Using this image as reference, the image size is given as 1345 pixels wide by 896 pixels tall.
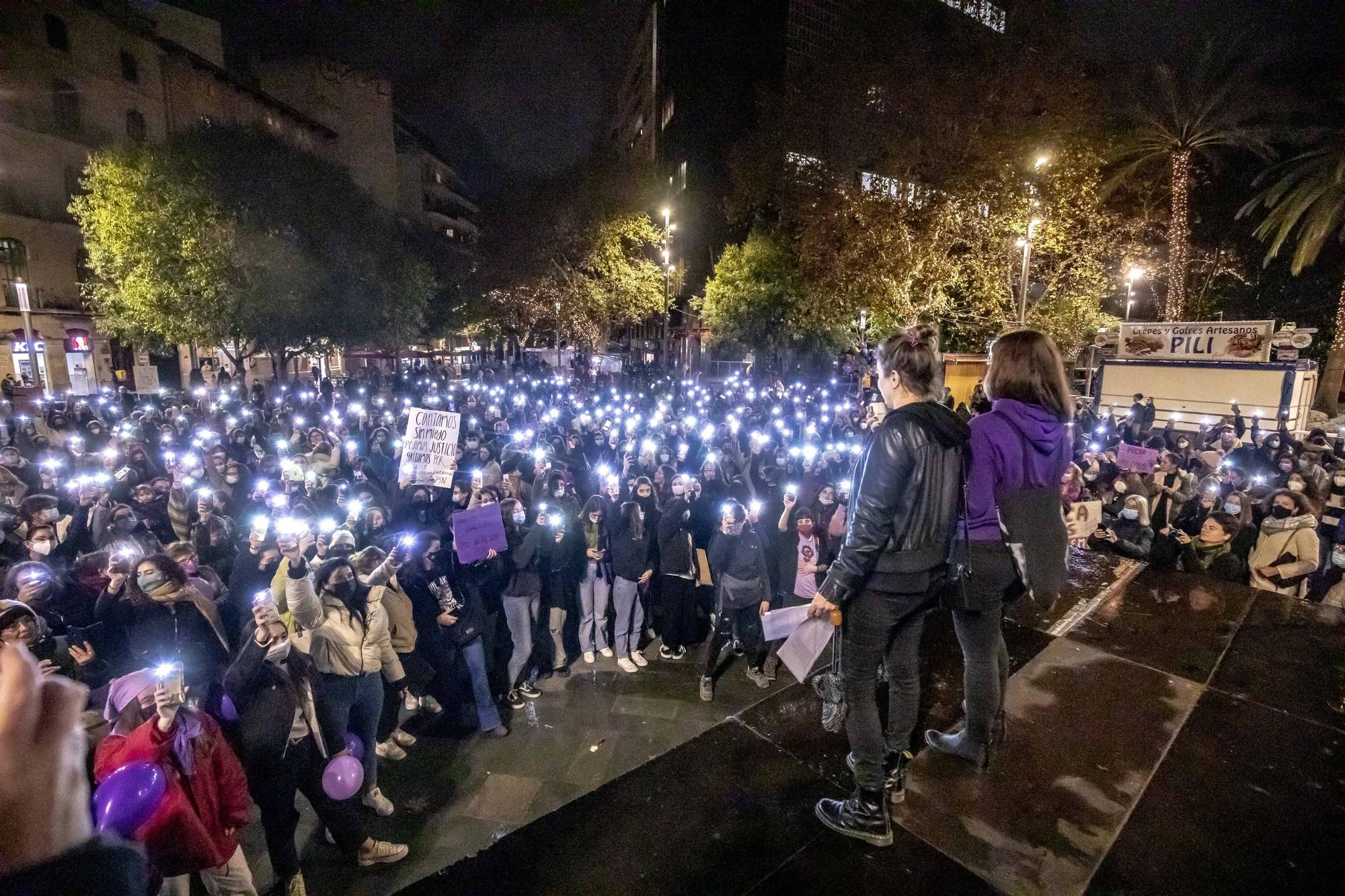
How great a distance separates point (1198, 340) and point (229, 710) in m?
23.6

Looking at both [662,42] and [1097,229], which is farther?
[662,42]

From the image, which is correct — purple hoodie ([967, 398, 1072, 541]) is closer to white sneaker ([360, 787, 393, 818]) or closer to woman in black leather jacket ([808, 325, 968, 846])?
woman in black leather jacket ([808, 325, 968, 846])

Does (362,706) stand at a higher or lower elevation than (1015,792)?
lower

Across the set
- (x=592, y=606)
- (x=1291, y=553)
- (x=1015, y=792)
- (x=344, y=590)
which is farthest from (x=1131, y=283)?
(x=344, y=590)

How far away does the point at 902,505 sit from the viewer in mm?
2426

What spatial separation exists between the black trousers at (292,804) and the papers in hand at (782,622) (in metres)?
2.44

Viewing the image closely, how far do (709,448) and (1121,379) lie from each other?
16907 mm

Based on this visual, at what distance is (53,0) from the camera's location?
29703 millimetres

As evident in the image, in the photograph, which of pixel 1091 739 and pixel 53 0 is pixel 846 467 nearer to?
pixel 1091 739

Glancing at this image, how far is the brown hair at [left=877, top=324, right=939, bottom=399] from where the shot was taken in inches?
99.6

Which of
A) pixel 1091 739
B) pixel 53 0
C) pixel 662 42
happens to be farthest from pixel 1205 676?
pixel 662 42

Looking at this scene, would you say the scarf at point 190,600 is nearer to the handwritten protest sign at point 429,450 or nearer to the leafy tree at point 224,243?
the handwritten protest sign at point 429,450

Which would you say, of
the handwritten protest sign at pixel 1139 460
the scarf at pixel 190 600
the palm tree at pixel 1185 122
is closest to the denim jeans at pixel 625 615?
the scarf at pixel 190 600

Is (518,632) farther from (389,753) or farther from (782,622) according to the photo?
(782,622)
